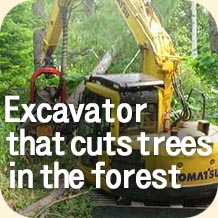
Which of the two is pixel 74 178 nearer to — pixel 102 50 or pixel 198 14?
pixel 102 50

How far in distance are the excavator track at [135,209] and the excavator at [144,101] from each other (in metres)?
0.03

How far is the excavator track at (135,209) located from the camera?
5328 millimetres

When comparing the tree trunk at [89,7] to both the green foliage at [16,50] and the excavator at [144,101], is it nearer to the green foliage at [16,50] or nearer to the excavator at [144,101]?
the excavator at [144,101]

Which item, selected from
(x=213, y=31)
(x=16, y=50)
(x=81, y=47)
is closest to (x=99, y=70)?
(x=81, y=47)

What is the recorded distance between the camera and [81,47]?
17.7 ft

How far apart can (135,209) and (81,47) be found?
0.77 metres

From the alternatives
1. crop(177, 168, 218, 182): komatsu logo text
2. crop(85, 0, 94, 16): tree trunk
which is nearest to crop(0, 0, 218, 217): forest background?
crop(85, 0, 94, 16): tree trunk

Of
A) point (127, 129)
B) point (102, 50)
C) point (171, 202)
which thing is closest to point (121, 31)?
point (102, 50)

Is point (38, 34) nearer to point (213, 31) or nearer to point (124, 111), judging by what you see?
point (124, 111)

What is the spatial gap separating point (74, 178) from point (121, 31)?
2.27ft

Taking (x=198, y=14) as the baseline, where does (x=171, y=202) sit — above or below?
below

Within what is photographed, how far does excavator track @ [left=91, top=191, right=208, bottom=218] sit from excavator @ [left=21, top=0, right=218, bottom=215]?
0.09 ft

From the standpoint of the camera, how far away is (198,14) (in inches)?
212

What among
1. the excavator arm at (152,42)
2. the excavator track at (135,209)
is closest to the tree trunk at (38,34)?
the excavator arm at (152,42)
